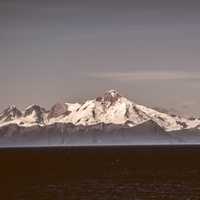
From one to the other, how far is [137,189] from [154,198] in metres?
14.9

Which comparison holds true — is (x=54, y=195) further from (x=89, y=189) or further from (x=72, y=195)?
(x=89, y=189)

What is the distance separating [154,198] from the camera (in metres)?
102

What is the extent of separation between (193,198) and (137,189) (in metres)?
18.8

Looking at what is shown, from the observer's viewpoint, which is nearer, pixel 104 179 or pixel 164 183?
pixel 164 183

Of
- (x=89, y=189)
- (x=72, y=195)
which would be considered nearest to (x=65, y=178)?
(x=89, y=189)

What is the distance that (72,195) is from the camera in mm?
106062

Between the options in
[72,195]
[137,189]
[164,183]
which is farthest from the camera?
[164,183]

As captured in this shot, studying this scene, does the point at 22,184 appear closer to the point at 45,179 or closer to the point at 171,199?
the point at 45,179

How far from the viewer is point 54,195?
106 metres

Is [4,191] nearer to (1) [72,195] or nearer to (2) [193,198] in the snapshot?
(1) [72,195]

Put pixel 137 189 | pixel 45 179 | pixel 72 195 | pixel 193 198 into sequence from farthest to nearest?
pixel 45 179, pixel 137 189, pixel 72 195, pixel 193 198

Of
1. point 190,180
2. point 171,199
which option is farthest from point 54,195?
point 190,180

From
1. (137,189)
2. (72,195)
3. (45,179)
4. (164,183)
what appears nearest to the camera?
(72,195)

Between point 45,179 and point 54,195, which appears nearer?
point 54,195
